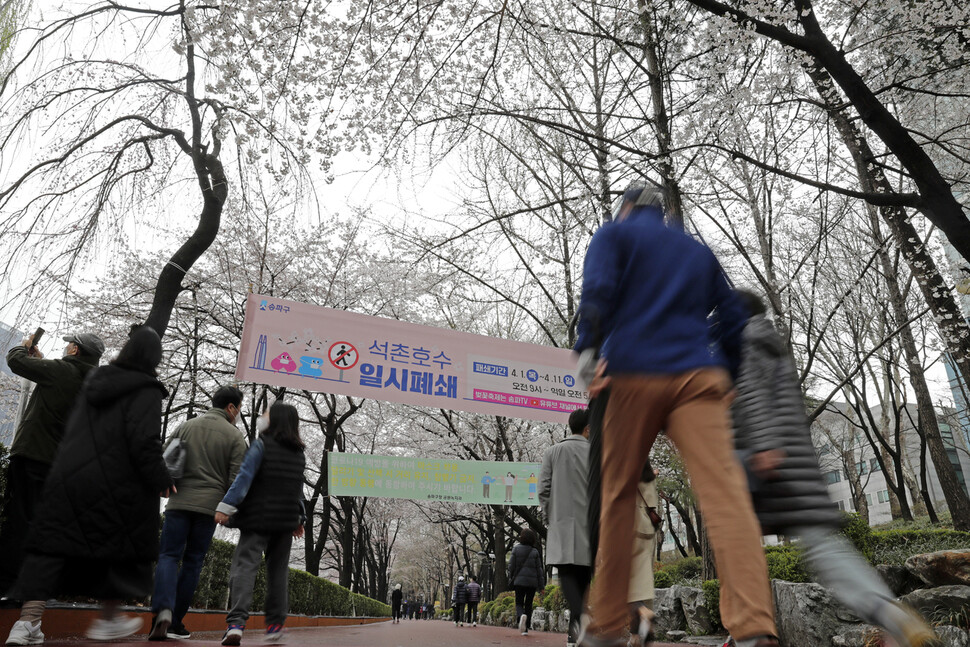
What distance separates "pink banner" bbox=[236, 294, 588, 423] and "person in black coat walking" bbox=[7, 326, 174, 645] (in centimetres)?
406

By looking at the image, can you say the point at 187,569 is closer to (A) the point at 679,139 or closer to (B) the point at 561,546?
(B) the point at 561,546

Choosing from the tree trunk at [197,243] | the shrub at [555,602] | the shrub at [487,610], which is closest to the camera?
the tree trunk at [197,243]

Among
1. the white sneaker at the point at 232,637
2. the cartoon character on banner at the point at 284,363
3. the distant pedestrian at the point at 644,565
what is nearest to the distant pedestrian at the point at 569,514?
the distant pedestrian at the point at 644,565

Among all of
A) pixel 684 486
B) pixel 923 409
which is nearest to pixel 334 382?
pixel 923 409

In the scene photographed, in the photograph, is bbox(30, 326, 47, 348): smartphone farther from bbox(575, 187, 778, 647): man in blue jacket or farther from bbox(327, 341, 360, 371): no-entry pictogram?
bbox(575, 187, 778, 647): man in blue jacket

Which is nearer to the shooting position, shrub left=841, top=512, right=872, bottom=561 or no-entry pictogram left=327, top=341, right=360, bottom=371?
shrub left=841, top=512, right=872, bottom=561

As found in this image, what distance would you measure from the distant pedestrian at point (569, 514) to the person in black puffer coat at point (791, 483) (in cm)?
234

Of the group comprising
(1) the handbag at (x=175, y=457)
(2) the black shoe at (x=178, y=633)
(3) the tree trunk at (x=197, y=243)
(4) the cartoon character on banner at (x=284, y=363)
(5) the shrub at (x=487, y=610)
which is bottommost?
(5) the shrub at (x=487, y=610)

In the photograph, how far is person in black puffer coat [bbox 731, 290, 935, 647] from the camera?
1711 millimetres

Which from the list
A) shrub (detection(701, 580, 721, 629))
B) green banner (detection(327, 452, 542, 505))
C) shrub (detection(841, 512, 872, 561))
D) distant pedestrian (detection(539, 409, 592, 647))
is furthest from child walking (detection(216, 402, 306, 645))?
shrub (detection(841, 512, 872, 561))

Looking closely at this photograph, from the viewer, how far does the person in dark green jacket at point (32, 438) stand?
12.5 feet

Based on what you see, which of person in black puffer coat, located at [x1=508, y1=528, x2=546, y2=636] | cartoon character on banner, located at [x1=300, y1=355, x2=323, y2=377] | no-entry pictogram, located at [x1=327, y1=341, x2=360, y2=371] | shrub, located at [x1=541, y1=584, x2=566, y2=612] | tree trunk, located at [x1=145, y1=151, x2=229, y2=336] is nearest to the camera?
tree trunk, located at [x1=145, y1=151, x2=229, y2=336]

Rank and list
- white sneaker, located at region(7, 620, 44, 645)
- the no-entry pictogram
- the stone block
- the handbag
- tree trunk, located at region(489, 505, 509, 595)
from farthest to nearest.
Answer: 1. tree trunk, located at region(489, 505, 509, 595)
2. the no-entry pictogram
3. the stone block
4. the handbag
5. white sneaker, located at region(7, 620, 44, 645)

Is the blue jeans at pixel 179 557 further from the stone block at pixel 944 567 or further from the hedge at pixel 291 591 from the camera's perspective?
the stone block at pixel 944 567
